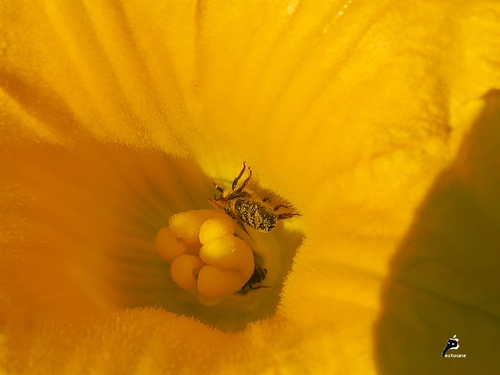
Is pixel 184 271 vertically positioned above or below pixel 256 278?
Answer: above

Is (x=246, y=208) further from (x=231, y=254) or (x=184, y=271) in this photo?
(x=184, y=271)

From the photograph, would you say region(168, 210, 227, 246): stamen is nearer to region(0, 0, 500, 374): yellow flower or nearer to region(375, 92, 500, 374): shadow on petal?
region(0, 0, 500, 374): yellow flower

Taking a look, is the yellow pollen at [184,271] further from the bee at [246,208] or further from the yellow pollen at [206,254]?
the bee at [246,208]

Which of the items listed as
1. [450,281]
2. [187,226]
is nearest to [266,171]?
[187,226]

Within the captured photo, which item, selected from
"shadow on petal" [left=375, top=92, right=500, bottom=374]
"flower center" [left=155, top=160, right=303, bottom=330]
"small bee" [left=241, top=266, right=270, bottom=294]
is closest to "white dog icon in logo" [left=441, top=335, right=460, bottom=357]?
"shadow on petal" [left=375, top=92, right=500, bottom=374]

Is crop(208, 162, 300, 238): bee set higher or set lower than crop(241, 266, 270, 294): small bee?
higher

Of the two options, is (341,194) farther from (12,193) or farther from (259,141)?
(12,193)

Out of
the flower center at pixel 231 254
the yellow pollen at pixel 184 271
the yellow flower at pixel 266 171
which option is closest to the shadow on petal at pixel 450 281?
the yellow flower at pixel 266 171

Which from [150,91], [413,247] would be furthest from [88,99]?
[413,247]
